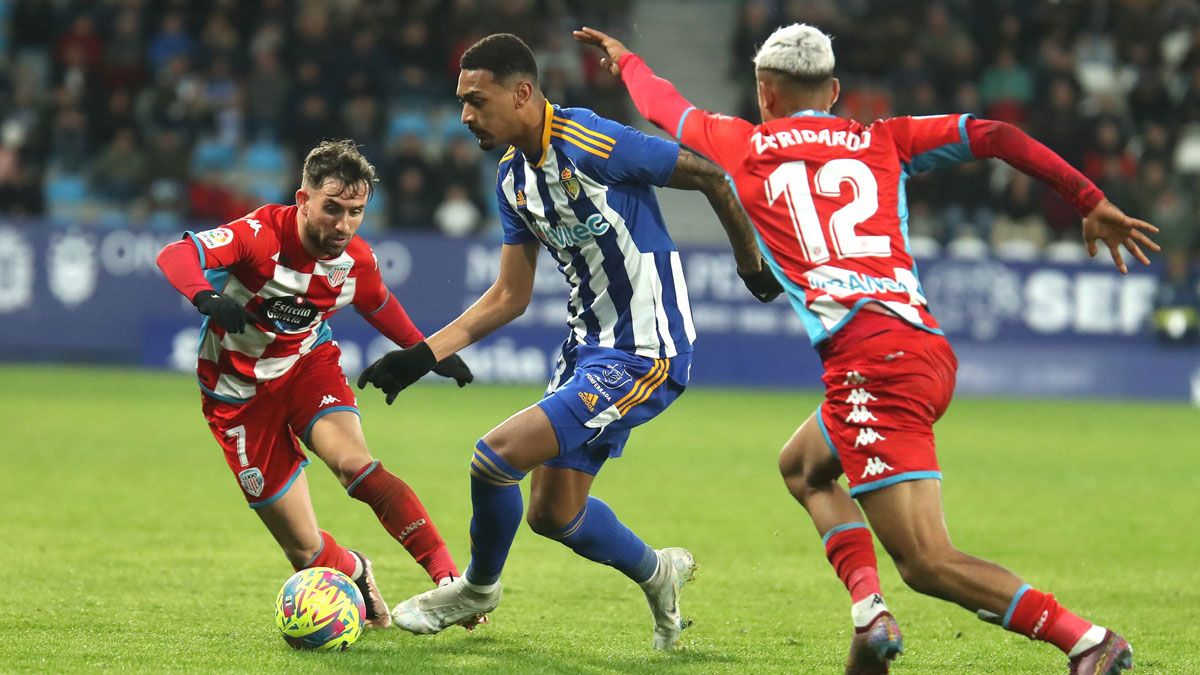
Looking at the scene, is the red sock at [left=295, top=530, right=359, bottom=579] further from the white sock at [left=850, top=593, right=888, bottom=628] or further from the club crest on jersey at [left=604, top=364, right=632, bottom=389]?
the white sock at [left=850, top=593, right=888, bottom=628]

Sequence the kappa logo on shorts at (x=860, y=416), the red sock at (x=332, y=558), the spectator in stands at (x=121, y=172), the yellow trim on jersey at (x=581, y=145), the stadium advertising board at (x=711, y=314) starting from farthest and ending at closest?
the spectator in stands at (x=121, y=172) < the stadium advertising board at (x=711, y=314) < the red sock at (x=332, y=558) < the yellow trim on jersey at (x=581, y=145) < the kappa logo on shorts at (x=860, y=416)

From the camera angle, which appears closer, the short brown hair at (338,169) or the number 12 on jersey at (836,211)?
the number 12 on jersey at (836,211)

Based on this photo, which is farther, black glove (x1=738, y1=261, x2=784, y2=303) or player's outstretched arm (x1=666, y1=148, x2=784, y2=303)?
black glove (x1=738, y1=261, x2=784, y2=303)

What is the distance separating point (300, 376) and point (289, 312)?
27 centimetres

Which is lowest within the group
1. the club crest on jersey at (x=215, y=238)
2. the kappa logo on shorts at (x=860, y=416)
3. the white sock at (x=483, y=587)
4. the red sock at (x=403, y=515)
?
the white sock at (x=483, y=587)

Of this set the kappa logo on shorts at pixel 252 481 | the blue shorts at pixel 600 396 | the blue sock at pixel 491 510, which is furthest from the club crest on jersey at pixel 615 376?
the kappa logo on shorts at pixel 252 481

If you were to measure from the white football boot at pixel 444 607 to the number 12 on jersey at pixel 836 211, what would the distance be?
6.34 feet

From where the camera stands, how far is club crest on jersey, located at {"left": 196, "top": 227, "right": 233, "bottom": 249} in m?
5.97

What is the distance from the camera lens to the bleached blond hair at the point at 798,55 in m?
5.06

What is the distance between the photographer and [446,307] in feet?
59.2

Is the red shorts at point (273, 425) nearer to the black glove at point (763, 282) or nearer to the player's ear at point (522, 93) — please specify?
the player's ear at point (522, 93)

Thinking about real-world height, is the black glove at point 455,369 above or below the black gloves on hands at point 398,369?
below

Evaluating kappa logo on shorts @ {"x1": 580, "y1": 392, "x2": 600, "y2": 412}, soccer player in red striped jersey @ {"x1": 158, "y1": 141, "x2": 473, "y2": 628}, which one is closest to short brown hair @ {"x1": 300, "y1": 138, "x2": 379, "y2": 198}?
soccer player in red striped jersey @ {"x1": 158, "y1": 141, "x2": 473, "y2": 628}

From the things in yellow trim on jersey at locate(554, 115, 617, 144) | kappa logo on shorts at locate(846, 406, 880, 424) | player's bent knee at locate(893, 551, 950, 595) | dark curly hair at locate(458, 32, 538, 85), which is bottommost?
player's bent knee at locate(893, 551, 950, 595)
